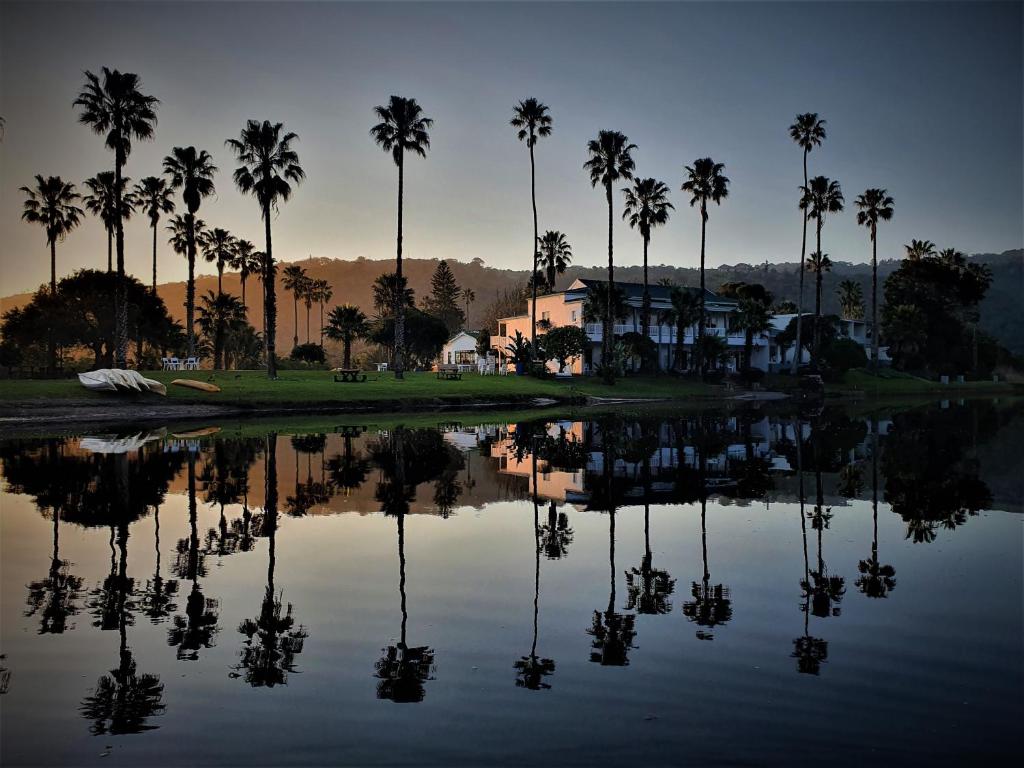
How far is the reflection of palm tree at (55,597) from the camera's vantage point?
8516mm

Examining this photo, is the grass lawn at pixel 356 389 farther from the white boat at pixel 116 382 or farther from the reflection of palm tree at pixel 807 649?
the reflection of palm tree at pixel 807 649

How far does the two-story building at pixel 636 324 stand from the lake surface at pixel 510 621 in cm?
6606

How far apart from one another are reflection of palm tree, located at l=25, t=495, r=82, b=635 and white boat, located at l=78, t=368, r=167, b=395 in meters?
34.7

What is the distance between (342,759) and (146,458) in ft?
67.4

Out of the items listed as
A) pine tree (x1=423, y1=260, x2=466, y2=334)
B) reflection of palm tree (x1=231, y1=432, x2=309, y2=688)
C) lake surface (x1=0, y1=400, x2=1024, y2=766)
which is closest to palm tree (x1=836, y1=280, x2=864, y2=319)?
pine tree (x1=423, y1=260, x2=466, y2=334)

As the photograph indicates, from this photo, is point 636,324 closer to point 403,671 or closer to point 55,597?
point 55,597

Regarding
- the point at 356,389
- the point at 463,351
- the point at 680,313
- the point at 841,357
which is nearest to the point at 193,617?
the point at 356,389

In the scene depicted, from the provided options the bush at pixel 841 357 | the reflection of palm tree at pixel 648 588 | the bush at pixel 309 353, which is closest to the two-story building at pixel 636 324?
the bush at pixel 841 357

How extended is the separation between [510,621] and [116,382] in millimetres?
40334

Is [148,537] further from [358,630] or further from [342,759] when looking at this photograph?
[342,759]

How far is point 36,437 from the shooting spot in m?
31.9

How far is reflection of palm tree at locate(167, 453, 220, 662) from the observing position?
784 cm

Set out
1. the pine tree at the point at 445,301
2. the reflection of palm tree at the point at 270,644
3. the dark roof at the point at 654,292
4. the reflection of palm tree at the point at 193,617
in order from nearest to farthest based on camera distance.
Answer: the reflection of palm tree at the point at 270,644 → the reflection of palm tree at the point at 193,617 → the dark roof at the point at 654,292 → the pine tree at the point at 445,301

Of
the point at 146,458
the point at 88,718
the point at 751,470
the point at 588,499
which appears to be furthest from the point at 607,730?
the point at 146,458
